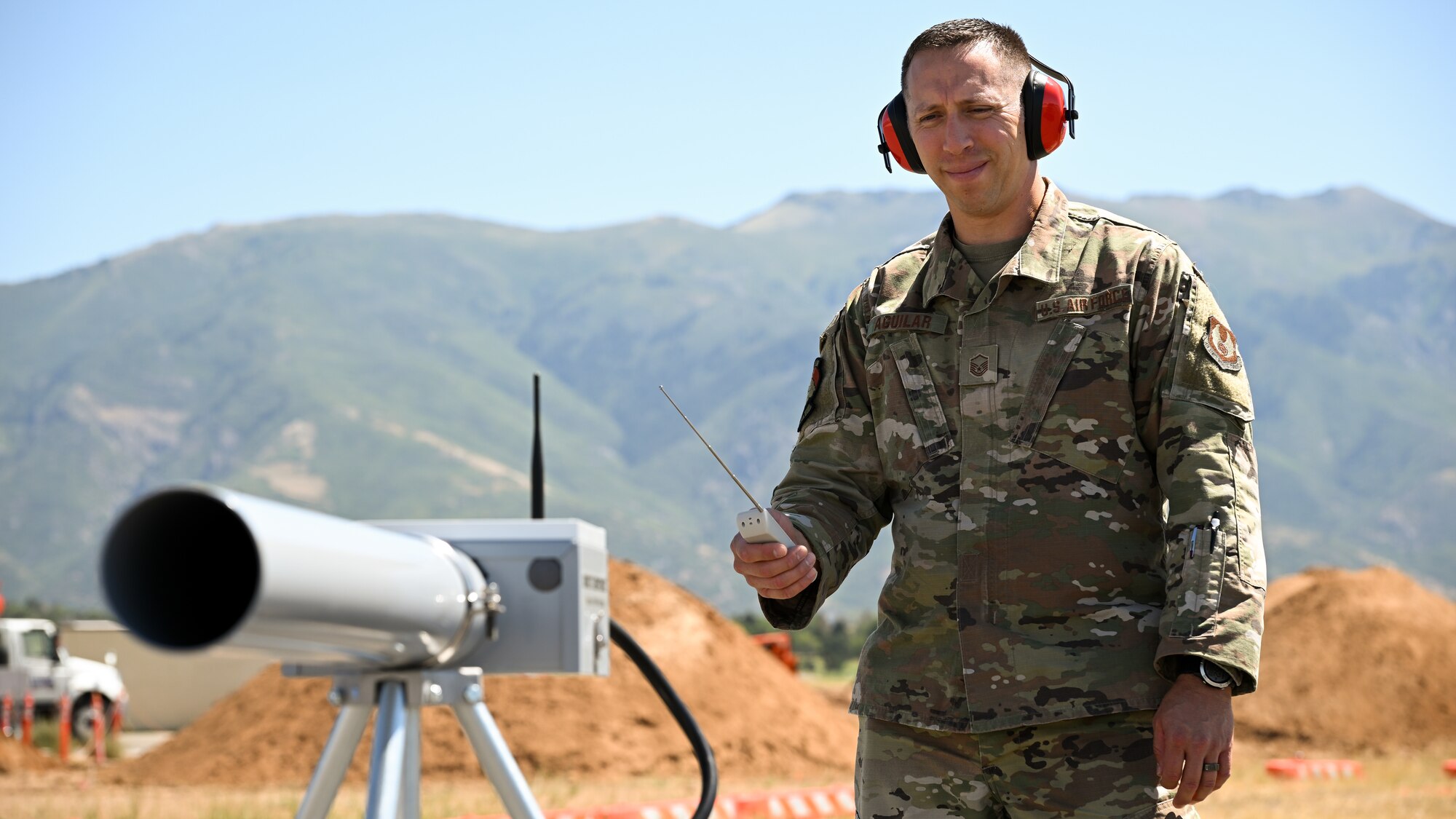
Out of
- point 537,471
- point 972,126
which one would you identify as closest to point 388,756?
point 537,471

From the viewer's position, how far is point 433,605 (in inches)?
105

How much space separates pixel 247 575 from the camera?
2223 mm

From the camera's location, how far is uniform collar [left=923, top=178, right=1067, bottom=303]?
138 inches

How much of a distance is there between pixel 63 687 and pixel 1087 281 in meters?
26.7

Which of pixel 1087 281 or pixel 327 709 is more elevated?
pixel 1087 281

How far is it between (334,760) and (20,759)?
17067 mm

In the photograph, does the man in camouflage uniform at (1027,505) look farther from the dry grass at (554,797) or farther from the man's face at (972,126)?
the dry grass at (554,797)

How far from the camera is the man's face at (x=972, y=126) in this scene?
11.7 feet

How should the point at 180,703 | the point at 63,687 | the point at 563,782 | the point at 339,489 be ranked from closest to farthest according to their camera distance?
the point at 563,782 → the point at 63,687 → the point at 180,703 → the point at 339,489

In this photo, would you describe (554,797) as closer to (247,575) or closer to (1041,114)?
(1041,114)

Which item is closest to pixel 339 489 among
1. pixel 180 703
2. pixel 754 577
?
pixel 180 703

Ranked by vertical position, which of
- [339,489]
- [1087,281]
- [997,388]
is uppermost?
[339,489]

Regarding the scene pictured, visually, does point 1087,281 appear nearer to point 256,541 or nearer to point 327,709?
point 256,541

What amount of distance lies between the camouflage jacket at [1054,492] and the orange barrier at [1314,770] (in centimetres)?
1435
